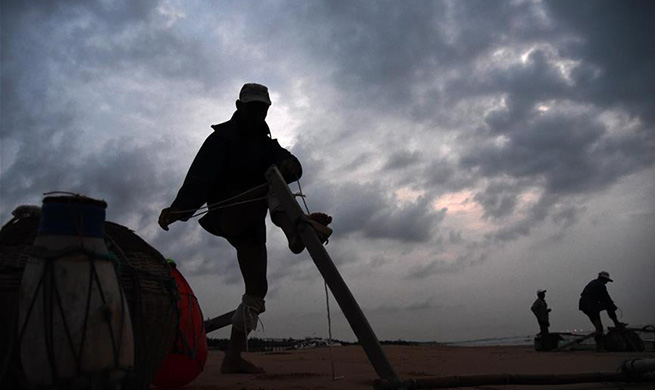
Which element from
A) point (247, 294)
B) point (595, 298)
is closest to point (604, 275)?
point (595, 298)

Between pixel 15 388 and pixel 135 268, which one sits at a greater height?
pixel 135 268

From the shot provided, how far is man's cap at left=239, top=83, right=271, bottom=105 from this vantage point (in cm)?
447

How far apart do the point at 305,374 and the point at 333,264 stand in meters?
1.74

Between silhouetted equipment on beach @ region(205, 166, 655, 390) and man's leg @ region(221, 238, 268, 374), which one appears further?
man's leg @ region(221, 238, 268, 374)

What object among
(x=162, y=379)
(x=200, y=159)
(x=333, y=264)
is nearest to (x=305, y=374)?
(x=162, y=379)

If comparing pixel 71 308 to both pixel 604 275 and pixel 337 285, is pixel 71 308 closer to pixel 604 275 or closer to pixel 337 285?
pixel 337 285

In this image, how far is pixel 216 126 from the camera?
4.62 metres

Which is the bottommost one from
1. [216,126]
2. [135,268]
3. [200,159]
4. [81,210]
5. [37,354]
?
[37,354]

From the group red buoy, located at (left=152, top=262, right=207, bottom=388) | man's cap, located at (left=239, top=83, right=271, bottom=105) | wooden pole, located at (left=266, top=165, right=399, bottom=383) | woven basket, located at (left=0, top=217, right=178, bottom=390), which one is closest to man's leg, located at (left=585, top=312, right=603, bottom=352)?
man's cap, located at (left=239, top=83, right=271, bottom=105)

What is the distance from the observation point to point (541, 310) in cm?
1495

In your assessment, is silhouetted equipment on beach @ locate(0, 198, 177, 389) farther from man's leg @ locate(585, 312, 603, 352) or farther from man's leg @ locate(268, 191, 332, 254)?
man's leg @ locate(585, 312, 603, 352)

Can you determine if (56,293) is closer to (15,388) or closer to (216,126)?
(15,388)

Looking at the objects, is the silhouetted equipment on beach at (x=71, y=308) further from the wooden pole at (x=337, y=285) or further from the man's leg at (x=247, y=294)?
the man's leg at (x=247, y=294)

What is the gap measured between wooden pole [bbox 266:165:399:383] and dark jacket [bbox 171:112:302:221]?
901 millimetres
